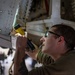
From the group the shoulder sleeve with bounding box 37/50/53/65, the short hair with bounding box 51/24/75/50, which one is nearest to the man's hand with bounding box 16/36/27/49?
the short hair with bounding box 51/24/75/50

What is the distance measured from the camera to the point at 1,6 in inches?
103

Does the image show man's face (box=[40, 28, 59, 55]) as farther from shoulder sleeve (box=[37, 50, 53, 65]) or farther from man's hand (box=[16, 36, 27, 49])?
shoulder sleeve (box=[37, 50, 53, 65])

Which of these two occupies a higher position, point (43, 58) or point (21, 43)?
point (21, 43)

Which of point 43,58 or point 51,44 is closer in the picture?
point 51,44

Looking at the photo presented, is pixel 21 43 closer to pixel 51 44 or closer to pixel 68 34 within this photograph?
pixel 51 44

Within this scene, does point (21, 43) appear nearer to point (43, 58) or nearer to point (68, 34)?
point (68, 34)

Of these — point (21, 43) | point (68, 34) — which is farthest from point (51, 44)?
point (21, 43)

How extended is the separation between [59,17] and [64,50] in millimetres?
1214

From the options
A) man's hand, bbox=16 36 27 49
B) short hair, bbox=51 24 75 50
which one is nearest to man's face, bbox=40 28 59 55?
short hair, bbox=51 24 75 50

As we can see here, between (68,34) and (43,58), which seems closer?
(68,34)

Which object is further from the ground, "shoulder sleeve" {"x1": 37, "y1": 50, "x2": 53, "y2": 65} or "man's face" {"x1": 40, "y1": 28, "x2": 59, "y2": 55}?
"man's face" {"x1": 40, "y1": 28, "x2": 59, "y2": 55}

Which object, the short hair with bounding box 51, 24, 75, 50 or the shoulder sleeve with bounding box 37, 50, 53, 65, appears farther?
the shoulder sleeve with bounding box 37, 50, 53, 65

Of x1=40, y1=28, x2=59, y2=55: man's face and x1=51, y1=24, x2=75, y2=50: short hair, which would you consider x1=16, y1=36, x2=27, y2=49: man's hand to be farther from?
x1=51, y1=24, x2=75, y2=50: short hair

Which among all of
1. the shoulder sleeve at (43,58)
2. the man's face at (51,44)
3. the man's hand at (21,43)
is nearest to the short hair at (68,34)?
the man's face at (51,44)
